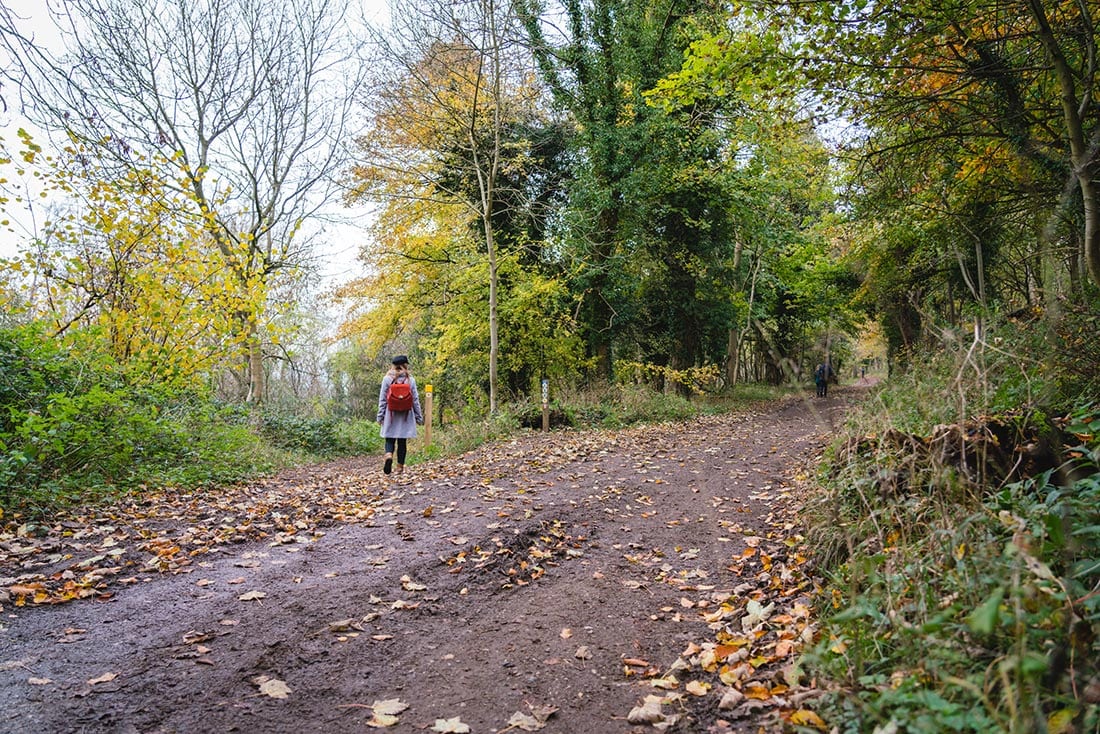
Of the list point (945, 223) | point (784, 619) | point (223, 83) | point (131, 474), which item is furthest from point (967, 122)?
point (223, 83)

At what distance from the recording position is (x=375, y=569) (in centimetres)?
470

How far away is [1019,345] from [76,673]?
7937mm

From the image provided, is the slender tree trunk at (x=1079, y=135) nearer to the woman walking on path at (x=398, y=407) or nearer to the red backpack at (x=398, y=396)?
the woman walking on path at (x=398, y=407)

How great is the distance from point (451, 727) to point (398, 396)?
6.46 m

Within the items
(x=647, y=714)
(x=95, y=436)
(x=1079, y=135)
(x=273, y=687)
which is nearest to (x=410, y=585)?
(x=273, y=687)

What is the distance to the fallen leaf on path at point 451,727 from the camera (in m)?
2.76

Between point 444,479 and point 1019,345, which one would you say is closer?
point 1019,345

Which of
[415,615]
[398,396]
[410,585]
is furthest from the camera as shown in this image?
[398,396]

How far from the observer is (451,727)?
2783 millimetres

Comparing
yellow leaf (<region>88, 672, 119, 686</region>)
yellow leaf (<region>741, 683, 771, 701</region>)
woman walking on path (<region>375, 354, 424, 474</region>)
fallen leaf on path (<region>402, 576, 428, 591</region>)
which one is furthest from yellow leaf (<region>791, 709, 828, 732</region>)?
woman walking on path (<region>375, 354, 424, 474</region>)

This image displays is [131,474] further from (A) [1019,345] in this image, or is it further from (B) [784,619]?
(A) [1019,345]

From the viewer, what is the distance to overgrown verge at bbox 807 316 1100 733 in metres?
1.92

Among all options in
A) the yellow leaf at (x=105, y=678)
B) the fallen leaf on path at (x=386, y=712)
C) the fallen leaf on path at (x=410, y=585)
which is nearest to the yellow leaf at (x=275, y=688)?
the fallen leaf on path at (x=386, y=712)

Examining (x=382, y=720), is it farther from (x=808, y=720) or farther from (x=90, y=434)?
(x=90, y=434)
